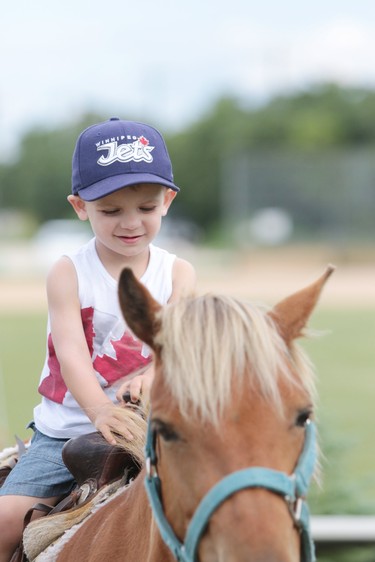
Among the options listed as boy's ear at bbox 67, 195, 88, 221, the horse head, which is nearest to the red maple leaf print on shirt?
boy's ear at bbox 67, 195, 88, 221

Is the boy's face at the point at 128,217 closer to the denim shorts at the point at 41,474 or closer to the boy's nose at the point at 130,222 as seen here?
the boy's nose at the point at 130,222

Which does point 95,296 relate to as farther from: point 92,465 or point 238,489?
point 238,489

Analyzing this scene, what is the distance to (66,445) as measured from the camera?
311cm

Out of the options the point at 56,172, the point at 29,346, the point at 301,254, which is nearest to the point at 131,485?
the point at 29,346

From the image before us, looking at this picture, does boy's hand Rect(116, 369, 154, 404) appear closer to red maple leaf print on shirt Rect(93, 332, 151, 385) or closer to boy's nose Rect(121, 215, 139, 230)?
red maple leaf print on shirt Rect(93, 332, 151, 385)

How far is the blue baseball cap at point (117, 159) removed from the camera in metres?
3.15

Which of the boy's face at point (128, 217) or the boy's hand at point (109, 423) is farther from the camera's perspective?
the boy's face at point (128, 217)

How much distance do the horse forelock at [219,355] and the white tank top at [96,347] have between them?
32.0 inches

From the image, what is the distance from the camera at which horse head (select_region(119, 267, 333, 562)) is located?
2.14 metres

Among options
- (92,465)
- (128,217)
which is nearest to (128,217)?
(128,217)

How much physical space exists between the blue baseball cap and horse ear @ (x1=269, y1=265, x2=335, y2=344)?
85cm

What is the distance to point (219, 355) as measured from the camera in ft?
7.57

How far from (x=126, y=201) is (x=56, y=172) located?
217 ft

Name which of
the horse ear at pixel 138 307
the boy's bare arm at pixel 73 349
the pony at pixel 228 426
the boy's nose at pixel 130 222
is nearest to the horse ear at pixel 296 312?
the pony at pixel 228 426
